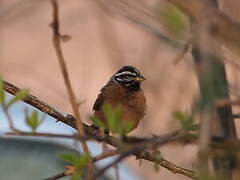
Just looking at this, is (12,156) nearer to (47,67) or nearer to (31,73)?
(31,73)

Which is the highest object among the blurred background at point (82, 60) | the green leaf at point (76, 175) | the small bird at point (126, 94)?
the blurred background at point (82, 60)

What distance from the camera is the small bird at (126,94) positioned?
522 cm

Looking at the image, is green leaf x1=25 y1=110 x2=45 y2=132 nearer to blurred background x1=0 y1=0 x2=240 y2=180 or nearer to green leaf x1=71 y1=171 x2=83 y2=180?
green leaf x1=71 y1=171 x2=83 y2=180

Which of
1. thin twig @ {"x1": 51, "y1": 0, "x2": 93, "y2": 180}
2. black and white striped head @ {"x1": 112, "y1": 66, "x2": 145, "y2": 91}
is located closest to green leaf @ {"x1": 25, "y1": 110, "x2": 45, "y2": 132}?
thin twig @ {"x1": 51, "y1": 0, "x2": 93, "y2": 180}

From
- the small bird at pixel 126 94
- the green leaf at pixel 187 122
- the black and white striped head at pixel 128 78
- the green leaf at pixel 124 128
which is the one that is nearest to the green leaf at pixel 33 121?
the green leaf at pixel 124 128

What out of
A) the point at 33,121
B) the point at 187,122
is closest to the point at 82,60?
the point at 33,121

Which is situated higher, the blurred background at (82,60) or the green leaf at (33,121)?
the blurred background at (82,60)

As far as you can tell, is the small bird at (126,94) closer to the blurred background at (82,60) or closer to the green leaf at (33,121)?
the blurred background at (82,60)

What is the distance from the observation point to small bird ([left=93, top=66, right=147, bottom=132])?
5223 mm

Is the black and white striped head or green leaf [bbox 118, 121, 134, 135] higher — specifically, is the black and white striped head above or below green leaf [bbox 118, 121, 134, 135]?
above

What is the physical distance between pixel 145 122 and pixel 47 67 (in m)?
6.10

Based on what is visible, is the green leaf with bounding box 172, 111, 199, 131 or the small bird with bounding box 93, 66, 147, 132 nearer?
the green leaf with bounding box 172, 111, 199, 131

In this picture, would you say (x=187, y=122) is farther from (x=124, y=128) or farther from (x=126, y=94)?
(x=126, y=94)

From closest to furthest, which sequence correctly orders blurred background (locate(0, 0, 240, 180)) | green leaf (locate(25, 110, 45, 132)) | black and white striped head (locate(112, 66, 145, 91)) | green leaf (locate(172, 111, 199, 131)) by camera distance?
green leaf (locate(172, 111, 199, 131))
green leaf (locate(25, 110, 45, 132))
black and white striped head (locate(112, 66, 145, 91))
blurred background (locate(0, 0, 240, 180))
